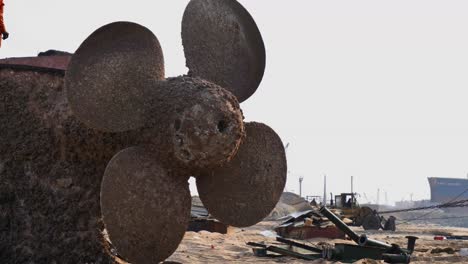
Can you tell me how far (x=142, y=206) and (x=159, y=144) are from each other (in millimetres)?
468

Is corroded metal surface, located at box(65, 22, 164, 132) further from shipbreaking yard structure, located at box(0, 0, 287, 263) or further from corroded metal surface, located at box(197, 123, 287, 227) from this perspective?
corroded metal surface, located at box(197, 123, 287, 227)

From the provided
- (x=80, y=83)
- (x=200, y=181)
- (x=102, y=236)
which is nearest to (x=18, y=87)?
(x=80, y=83)

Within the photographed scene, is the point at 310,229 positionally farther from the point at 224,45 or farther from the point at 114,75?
the point at 114,75

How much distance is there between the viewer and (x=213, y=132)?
390 centimetres

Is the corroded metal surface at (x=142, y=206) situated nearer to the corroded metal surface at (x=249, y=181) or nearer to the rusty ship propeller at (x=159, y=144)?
the rusty ship propeller at (x=159, y=144)

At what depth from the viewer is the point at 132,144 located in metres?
4.28

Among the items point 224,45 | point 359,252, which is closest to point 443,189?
point 359,252

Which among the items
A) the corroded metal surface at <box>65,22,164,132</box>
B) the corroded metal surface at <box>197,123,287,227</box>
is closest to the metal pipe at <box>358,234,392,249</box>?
the corroded metal surface at <box>197,123,287,227</box>

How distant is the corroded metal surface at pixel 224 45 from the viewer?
15.4 ft

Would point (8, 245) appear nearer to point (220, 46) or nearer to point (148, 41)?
point (148, 41)

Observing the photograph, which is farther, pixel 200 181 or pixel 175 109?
pixel 200 181

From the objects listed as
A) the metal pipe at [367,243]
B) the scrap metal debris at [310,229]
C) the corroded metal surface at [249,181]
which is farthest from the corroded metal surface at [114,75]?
the scrap metal debris at [310,229]

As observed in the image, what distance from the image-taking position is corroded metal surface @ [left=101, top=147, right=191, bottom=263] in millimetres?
3725

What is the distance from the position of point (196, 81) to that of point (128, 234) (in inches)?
46.2
